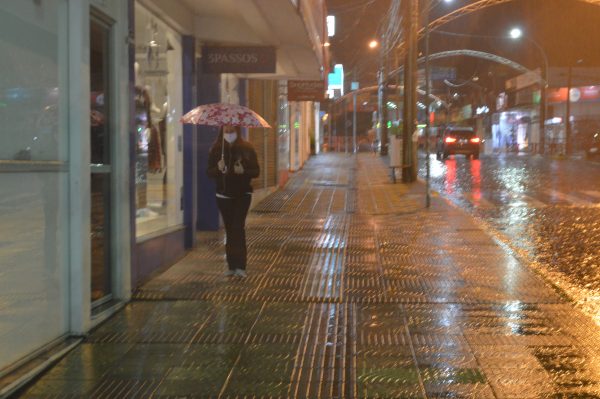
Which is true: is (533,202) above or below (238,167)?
below

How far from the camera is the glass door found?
21.3 ft

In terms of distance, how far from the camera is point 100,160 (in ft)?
21.6

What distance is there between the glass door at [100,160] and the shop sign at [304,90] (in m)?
13.3

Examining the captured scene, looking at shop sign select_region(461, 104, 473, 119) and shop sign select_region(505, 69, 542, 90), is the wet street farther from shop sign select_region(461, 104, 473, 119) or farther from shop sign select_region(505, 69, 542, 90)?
shop sign select_region(461, 104, 473, 119)

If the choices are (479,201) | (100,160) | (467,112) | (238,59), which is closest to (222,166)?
(100,160)

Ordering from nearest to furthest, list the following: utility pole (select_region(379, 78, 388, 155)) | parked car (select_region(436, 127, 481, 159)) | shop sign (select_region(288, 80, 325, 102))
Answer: shop sign (select_region(288, 80, 325, 102)) → parked car (select_region(436, 127, 481, 159)) → utility pole (select_region(379, 78, 388, 155))

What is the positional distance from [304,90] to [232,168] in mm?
12260

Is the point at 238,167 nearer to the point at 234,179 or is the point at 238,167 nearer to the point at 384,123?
the point at 234,179

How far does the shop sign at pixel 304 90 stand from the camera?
64.8 feet

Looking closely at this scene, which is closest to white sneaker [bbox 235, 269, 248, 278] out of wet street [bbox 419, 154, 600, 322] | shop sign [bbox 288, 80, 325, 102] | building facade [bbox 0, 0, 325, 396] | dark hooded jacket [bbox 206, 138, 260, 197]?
dark hooded jacket [bbox 206, 138, 260, 197]

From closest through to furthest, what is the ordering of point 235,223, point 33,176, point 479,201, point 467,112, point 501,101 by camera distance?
point 33,176
point 235,223
point 479,201
point 501,101
point 467,112

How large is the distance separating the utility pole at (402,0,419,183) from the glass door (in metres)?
15.9

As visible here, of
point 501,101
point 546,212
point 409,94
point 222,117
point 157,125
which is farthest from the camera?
point 501,101

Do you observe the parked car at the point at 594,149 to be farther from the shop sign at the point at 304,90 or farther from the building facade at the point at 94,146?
the building facade at the point at 94,146
